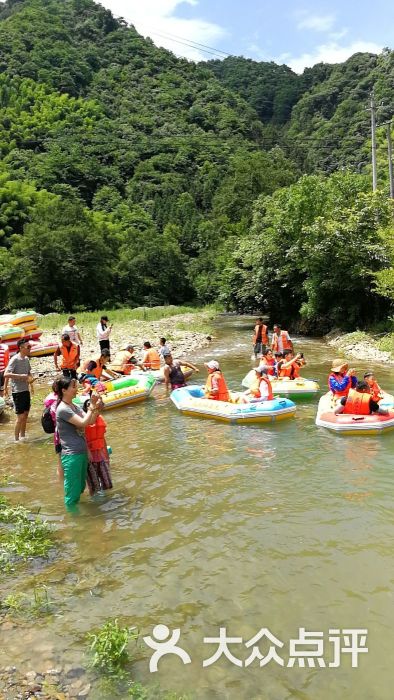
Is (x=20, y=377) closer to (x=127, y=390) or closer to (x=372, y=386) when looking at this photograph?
(x=127, y=390)

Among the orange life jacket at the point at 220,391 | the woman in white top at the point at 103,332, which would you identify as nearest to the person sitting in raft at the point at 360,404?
the orange life jacket at the point at 220,391

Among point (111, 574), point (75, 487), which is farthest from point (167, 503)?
point (111, 574)

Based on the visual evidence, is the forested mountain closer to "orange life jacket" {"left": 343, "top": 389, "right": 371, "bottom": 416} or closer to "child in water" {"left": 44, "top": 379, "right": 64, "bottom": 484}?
"orange life jacket" {"left": 343, "top": 389, "right": 371, "bottom": 416}

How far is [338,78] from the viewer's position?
104438mm

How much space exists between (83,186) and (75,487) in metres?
74.6

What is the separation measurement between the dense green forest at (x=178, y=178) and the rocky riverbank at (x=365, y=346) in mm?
1469

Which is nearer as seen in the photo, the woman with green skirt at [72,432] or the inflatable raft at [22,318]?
the woman with green skirt at [72,432]

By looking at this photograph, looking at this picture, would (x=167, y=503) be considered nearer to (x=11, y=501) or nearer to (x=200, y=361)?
(x=11, y=501)

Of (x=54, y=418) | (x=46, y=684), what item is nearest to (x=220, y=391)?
(x=54, y=418)

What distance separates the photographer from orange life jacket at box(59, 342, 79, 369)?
1120 cm

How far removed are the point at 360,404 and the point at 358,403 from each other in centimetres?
4

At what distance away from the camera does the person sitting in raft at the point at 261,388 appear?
33.9 feet

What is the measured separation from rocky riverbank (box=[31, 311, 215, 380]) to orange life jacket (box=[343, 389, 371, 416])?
801 cm

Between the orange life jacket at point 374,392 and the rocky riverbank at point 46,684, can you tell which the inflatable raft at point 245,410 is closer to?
the orange life jacket at point 374,392
